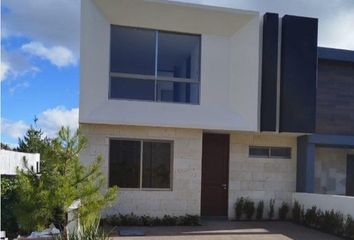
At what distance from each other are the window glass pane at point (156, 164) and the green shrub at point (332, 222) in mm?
4683

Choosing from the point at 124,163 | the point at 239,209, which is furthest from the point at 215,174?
the point at 124,163

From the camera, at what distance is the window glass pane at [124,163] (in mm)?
13102

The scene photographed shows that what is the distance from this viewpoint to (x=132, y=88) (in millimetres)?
13195

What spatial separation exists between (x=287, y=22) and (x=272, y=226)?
6.40m

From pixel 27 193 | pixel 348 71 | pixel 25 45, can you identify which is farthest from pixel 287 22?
pixel 27 193

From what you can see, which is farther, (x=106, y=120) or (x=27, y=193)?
(x=106, y=120)

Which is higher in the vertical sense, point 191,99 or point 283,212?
point 191,99

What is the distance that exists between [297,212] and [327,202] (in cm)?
159

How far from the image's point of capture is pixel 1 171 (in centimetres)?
788

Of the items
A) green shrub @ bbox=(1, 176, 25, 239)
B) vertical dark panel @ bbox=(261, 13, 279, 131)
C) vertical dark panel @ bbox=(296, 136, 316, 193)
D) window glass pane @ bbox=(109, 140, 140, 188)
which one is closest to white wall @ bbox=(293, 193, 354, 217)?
vertical dark panel @ bbox=(296, 136, 316, 193)

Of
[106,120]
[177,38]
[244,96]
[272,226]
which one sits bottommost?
[272,226]

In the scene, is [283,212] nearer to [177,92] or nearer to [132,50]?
[177,92]

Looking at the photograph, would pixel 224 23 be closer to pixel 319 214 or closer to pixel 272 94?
pixel 272 94

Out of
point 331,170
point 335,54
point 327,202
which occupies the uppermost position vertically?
point 335,54
